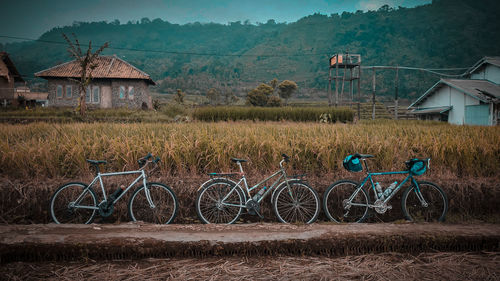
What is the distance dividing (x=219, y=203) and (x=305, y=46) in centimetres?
10573

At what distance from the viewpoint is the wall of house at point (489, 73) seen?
62.6ft

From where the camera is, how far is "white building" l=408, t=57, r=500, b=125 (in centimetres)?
1584

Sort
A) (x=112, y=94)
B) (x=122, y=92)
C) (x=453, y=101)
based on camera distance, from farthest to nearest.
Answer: (x=122, y=92)
(x=112, y=94)
(x=453, y=101)

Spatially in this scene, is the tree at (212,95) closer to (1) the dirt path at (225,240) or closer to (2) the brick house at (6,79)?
(2) the brick house at (6,79)

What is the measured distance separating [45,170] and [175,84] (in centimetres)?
5730

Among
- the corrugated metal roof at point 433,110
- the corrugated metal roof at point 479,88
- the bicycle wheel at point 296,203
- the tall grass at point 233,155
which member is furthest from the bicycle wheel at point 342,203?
the corrugated metal roof at point 433,110

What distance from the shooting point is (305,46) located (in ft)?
322

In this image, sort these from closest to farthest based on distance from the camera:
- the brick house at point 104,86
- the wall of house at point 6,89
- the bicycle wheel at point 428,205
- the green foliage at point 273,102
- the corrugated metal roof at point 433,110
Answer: the bicycle wheel at point 428,205 → the corrugated metal roof at point 433,110 → the wall of house at point 6,89 → the brick house at point 104,86 → the green foliage at point 273,102

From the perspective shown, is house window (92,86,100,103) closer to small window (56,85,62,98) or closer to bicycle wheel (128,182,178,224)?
small window (56,85,62,98)

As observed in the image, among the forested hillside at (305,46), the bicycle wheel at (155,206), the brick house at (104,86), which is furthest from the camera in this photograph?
the forested hillside at (305,46)

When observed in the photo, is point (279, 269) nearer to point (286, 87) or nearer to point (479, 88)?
point (479, 88)

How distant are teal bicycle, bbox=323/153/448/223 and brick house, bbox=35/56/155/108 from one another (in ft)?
83.2

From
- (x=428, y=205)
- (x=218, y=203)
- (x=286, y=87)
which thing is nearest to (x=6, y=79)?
(x=218, y=203)

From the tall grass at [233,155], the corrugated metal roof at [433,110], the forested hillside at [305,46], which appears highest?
the forested hillside at [305,46]
